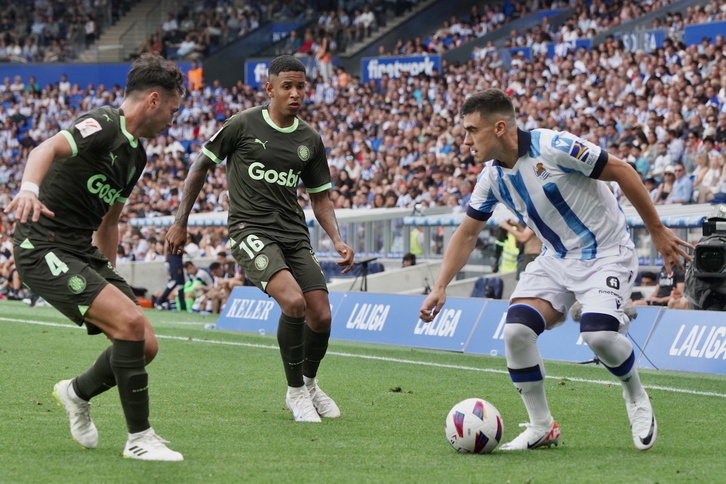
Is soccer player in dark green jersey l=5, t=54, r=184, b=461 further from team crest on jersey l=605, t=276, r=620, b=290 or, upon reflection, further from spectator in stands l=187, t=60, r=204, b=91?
spectator in stands l=187, t=60, r=204, b=91

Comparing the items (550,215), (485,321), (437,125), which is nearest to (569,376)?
(485,321)

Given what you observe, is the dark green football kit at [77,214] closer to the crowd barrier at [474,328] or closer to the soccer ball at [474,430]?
the soccer ball at [474,430]

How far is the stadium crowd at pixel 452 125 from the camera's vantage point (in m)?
21.2

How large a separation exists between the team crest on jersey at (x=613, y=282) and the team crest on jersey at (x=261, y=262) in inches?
98.0

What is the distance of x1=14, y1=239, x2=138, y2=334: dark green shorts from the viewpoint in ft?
20.1

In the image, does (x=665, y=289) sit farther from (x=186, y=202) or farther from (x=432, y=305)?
(x=432, y=305)

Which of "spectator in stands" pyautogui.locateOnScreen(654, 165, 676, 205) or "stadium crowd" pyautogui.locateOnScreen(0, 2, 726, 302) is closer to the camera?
"spectator in stands" pyautogui.locateOnScreen(654, 165, 676, 205)

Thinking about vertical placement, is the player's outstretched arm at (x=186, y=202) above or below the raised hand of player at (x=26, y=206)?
below

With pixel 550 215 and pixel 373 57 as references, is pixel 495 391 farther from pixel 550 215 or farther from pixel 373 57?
pixel 373 57

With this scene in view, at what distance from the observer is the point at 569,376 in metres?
11.5

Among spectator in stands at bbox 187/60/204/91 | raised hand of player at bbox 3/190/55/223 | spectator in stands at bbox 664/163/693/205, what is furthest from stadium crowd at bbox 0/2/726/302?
raised hand of player at bbox 3/190/55/223

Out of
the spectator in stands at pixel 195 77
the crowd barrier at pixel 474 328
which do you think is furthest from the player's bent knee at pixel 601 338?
the spectator in stands at pixel 195 77

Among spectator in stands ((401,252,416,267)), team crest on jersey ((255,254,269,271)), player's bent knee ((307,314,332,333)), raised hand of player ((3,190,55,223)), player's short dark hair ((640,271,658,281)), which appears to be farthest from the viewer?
spectator in stands ((401,252,416,267))

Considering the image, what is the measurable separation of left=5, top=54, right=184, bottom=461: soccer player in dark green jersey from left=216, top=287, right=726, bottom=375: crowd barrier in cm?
700
